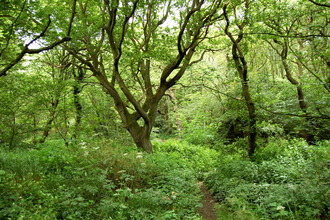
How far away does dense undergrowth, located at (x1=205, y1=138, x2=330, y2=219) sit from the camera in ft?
12.0

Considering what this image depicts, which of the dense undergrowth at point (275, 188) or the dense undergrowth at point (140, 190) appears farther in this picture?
the dense undergrowth at point (275, 188)

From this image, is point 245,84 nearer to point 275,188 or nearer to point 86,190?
point 275,188

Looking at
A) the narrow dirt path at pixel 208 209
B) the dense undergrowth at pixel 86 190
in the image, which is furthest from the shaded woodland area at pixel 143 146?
the narrow dirt path at pixel 208 209

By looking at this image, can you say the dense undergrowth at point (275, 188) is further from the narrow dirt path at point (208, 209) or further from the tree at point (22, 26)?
the tree at point (22, 26)

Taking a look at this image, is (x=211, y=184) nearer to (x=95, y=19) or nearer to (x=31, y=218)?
(x=31, y=218)

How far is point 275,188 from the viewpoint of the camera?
448 cm

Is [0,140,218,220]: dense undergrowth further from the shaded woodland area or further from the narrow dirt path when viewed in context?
the narrow dirt path

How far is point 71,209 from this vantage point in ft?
11.8

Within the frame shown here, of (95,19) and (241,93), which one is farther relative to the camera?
(95,19)

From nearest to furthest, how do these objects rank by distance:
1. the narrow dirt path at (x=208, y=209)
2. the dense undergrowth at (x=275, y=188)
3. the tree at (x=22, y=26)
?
the tree at (x=22, y=26), the dense undergrowth at (x=275, y=188), the narrow dirt path at (x=208, y=209)

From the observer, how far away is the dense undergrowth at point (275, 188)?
12.0ft

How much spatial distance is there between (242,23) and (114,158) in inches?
248

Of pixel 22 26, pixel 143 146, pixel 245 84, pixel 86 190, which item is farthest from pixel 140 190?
pixel 245 84

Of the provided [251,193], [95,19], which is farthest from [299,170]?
[95,19]
